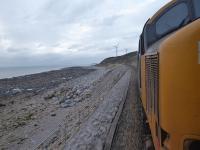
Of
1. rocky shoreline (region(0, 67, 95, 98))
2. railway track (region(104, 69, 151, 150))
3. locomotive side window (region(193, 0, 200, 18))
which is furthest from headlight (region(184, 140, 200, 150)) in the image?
rocky shoreline (region(0, 67, 95, 98))

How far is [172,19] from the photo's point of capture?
5.53m

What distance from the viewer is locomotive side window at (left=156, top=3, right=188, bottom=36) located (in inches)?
201

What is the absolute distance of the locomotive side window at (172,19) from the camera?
512cm

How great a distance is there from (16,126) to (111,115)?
275 inches

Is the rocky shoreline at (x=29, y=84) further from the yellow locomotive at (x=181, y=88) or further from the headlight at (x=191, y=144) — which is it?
the headlight at (x=191, y=144)

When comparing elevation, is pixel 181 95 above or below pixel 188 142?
above

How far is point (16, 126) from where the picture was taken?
16.4 metres

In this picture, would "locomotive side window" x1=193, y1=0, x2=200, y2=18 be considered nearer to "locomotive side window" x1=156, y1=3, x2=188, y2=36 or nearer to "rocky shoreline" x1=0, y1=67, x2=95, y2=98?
"locomotive side window" x1=156, y1=3, x2=188, y2=36

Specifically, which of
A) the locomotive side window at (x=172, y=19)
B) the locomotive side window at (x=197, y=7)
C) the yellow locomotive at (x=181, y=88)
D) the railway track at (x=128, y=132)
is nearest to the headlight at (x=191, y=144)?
the yellow locomotive at (x=181, y=88)

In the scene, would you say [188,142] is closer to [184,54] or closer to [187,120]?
[187,120]

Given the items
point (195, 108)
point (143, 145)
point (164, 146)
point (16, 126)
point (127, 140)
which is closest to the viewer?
point (195, 108)

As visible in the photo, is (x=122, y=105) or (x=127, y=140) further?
(x=122, y=105)

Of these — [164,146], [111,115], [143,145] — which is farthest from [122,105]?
[164,146]

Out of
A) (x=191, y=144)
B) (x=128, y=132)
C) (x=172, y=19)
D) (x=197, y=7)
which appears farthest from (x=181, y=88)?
(x=128, y=132)
